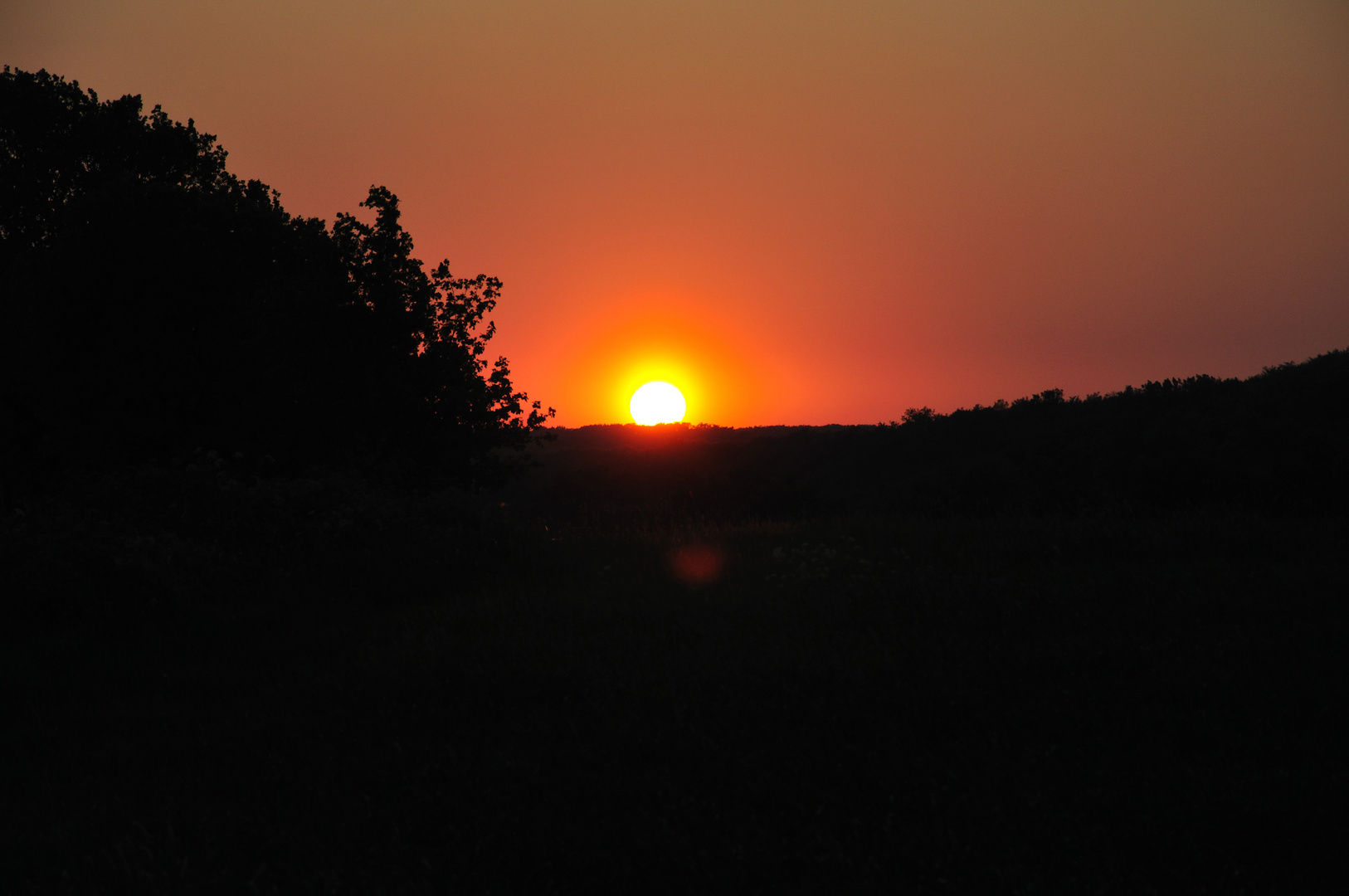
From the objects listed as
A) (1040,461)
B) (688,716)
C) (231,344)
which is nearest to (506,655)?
(688,716)

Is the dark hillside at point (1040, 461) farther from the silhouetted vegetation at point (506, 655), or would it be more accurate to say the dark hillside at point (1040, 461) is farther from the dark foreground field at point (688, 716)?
the dark foreground field at point (688, 716)

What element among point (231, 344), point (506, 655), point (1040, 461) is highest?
point (231, 344)

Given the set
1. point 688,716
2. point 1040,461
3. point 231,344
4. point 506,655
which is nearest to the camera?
point 688,716

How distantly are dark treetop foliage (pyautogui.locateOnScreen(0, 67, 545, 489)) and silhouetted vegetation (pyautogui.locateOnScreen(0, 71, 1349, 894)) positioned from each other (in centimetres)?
9

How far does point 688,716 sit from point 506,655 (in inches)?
87.5

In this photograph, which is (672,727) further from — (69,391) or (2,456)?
(2,456)

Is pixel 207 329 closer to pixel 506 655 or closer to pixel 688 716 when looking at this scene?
pixel 506 655

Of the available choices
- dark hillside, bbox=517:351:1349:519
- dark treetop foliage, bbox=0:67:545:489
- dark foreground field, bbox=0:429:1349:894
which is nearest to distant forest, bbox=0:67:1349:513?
dark treetop foliage, bbox=0:67:545:489

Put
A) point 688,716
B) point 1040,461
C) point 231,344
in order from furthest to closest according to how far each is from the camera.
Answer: point 1040,461
point 231,344
point 688,716

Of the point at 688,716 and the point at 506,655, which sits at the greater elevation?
the point at 506,655

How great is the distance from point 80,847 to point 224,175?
84.2 feet

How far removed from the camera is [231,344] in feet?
65.3

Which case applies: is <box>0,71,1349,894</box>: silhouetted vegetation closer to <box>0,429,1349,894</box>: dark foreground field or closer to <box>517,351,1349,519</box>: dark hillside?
<box>0,429,1349,894</box>: dark foreground field

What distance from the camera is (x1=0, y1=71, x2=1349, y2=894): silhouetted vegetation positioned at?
437 cm
